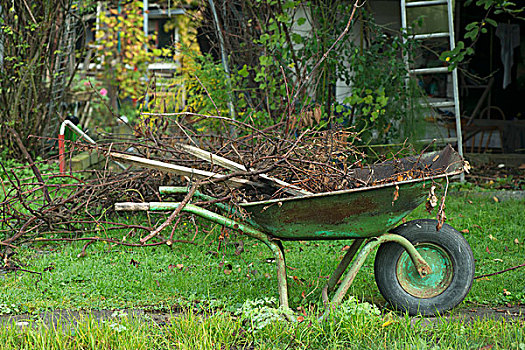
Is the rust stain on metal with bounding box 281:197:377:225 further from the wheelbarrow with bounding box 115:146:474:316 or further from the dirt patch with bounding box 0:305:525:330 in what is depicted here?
the dirt patch with bounding box 0:305:525:330

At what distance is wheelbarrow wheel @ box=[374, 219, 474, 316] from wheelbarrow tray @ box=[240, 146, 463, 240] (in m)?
0.18

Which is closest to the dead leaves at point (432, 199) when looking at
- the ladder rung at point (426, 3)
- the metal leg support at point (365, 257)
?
the metal leg support at point (365, 257)

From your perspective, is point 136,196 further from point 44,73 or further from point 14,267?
point 44,73

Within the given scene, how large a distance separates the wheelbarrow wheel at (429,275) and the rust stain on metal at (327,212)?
341 millimetres

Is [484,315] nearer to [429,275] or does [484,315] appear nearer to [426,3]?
[429,275]

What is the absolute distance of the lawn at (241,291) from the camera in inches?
116

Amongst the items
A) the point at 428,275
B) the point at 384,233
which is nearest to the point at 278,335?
the point at 384,233

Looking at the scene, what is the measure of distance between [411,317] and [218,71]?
3.71m

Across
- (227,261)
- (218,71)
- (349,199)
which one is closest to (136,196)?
(227,261)

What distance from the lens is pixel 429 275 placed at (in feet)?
10.9

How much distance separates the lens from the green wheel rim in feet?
10.8

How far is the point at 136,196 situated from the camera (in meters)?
4.87

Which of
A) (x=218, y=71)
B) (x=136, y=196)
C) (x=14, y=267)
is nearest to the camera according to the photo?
(x=14, y=267)

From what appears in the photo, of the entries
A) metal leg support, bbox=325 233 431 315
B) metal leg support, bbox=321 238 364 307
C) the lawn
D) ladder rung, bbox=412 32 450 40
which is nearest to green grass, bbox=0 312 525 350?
the lawn
